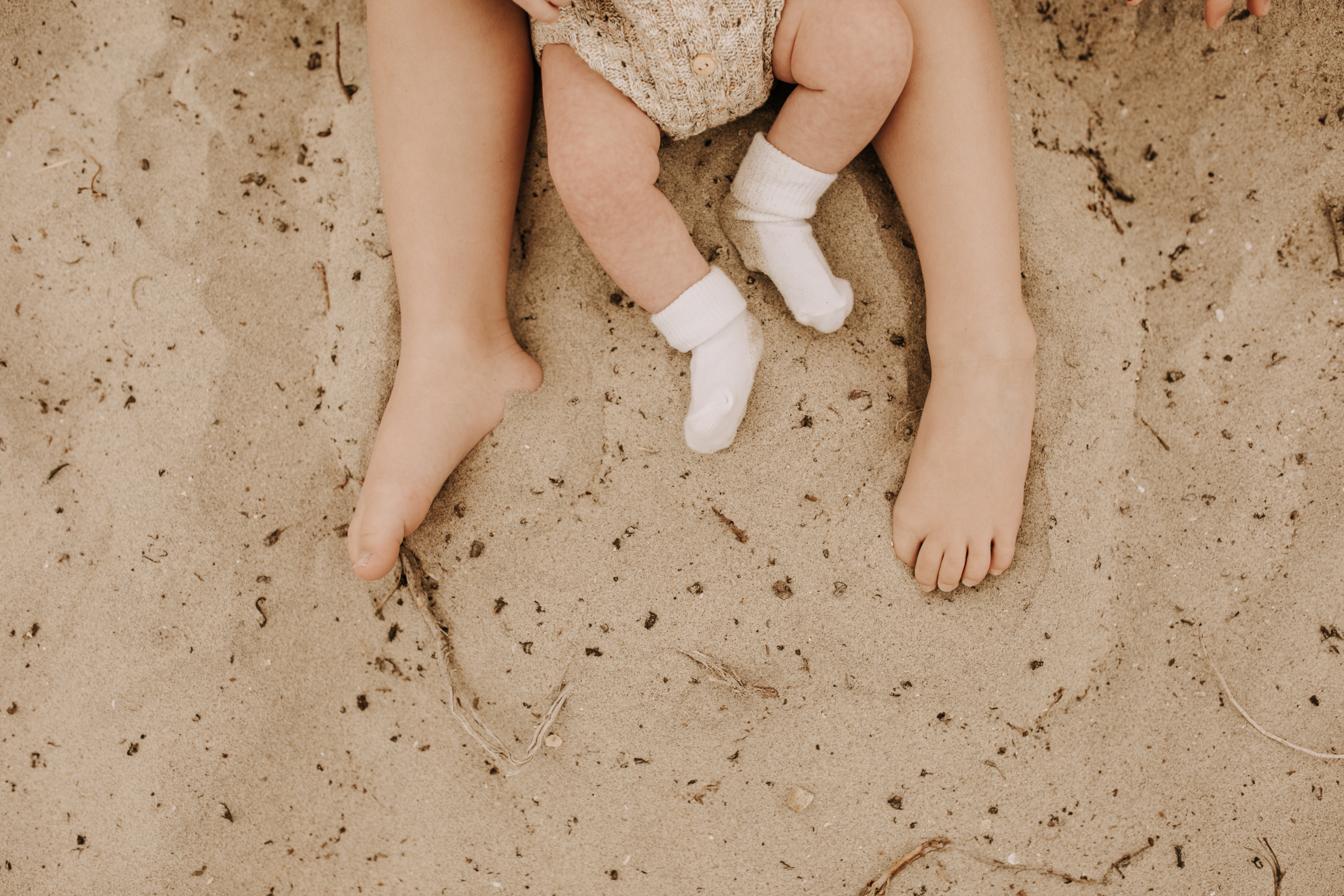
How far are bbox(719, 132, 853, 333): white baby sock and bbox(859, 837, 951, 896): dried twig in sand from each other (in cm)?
92

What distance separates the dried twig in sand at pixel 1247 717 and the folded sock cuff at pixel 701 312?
1022mm

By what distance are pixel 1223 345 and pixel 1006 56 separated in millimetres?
680

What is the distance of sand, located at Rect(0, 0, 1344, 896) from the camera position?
146cm

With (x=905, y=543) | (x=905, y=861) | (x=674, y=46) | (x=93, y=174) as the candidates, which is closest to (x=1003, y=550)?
(x=905, y=543)

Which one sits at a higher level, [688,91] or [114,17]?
[688,91]

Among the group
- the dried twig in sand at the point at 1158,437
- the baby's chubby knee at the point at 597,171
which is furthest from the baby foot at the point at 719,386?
the dried twig in sand at the point at 1158,437

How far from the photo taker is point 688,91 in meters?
1.31

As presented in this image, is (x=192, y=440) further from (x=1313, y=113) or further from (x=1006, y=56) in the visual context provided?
(x=1313, y=113)

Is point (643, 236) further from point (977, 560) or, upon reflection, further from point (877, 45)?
point (977, 560)

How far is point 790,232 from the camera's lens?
142 centimetres

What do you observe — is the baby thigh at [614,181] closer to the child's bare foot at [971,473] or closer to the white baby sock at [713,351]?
the white baby sock at [713,351]

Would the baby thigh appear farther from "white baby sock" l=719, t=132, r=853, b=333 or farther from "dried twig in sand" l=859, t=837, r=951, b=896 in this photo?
"dried twig in sand" l=859, t=837, r=951, b=896

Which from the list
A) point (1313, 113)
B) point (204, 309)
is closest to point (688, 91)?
point (204, 309)

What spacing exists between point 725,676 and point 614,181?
847mm
